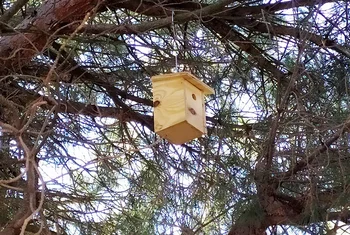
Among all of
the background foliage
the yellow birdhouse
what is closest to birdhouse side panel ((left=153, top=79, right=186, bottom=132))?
the yellow birdhouse

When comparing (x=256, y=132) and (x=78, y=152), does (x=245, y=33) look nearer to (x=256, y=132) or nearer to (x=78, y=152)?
(x=256, y=132)

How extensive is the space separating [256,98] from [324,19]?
402 mm

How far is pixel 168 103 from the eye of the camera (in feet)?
5.56

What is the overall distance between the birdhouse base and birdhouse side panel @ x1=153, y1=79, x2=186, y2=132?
1 cm

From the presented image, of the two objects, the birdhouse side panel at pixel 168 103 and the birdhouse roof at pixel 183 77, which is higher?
the birdhouse roof at pixel 183 77

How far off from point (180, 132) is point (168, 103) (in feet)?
0.25

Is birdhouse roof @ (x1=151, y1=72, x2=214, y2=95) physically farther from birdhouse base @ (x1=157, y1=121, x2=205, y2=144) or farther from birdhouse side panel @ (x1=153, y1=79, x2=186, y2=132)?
birdhouse base @ (x1=157, y1=121, x2=205, y2=144)

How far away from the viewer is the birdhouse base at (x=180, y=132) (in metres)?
1.65

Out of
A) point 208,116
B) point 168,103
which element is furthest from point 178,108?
point 208,116

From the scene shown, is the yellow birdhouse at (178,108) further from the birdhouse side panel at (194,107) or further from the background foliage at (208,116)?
the background foliage at (208,116)

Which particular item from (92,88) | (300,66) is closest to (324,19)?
(300,66)

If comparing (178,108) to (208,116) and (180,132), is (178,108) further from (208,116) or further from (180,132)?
(208,116)

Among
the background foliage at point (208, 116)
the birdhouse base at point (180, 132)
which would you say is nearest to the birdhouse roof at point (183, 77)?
the birdhouse base at point (180, 132)

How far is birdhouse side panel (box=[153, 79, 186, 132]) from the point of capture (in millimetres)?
1649
